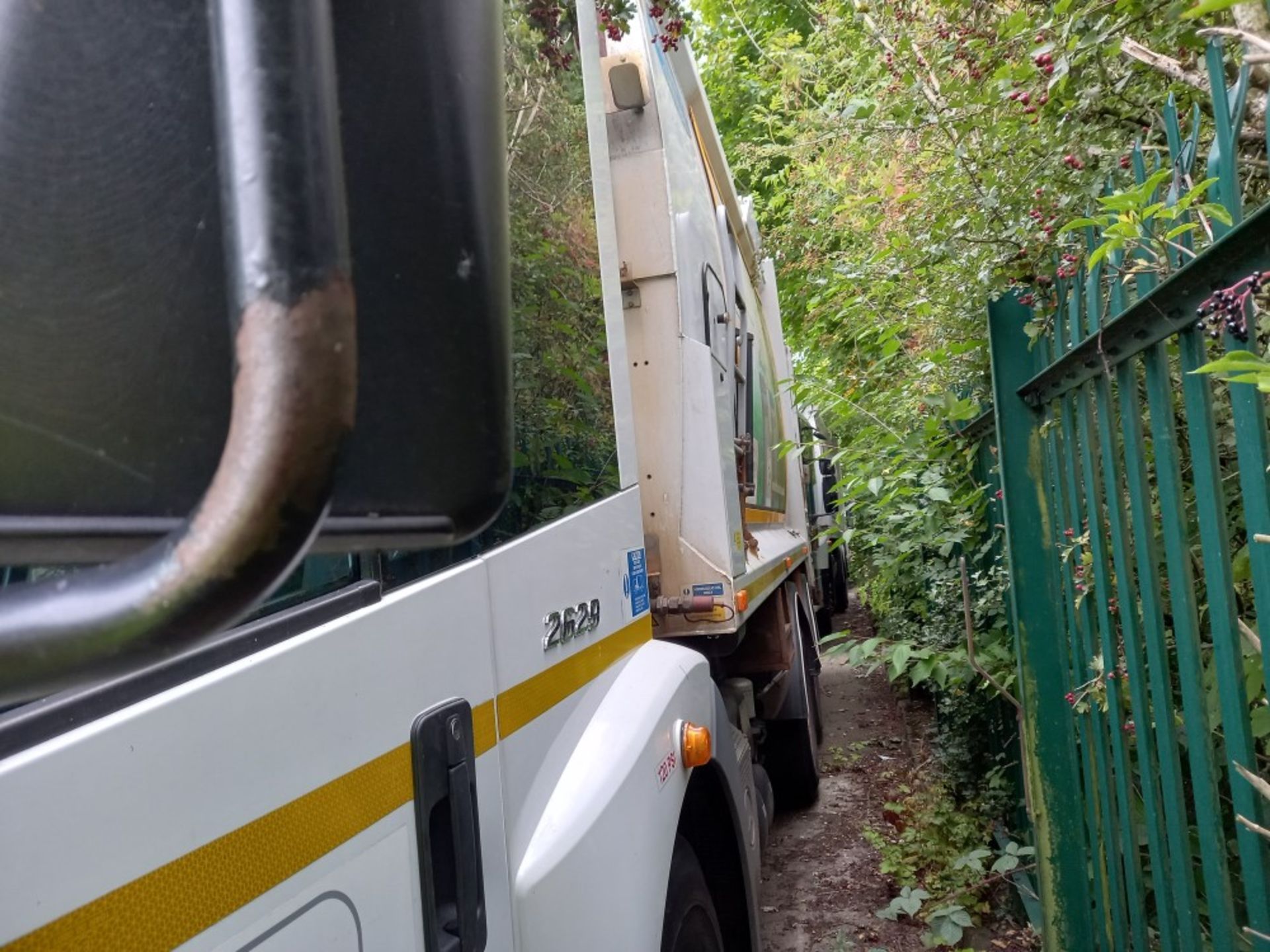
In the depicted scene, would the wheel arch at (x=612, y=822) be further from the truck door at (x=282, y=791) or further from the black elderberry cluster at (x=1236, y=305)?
the black elderberry cluster at (x=1236, y=305)

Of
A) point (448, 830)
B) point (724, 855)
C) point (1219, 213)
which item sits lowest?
point (724, 855)

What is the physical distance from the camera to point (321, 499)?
1.46 ft

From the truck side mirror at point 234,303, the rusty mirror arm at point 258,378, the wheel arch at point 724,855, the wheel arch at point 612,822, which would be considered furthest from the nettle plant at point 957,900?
the rusty mirror arm at point 258,378

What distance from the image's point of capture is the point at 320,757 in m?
1.03

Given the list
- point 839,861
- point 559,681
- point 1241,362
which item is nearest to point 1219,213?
point 1241,362

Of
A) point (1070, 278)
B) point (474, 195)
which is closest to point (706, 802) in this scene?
point (1070, 278)

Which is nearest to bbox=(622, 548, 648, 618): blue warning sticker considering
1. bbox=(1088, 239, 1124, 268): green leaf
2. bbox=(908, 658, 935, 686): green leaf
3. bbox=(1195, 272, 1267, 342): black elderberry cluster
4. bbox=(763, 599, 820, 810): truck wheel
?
bbox=(1088, 239, 1124, 268): green leaf

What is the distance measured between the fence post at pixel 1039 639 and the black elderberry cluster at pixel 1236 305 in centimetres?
132

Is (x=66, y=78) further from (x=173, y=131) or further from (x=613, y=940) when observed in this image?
(x=613, y=940)

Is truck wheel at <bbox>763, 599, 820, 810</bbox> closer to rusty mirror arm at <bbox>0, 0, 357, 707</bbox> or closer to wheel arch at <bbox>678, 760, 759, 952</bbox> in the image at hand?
wheel arch at <bbox>678, 760, 759, 952</bbox>

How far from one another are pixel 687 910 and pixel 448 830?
935mm

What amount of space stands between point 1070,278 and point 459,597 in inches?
57.5

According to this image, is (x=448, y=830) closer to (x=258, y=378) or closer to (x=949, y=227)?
(x=258, y=378)

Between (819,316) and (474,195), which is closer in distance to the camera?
(474,195)
